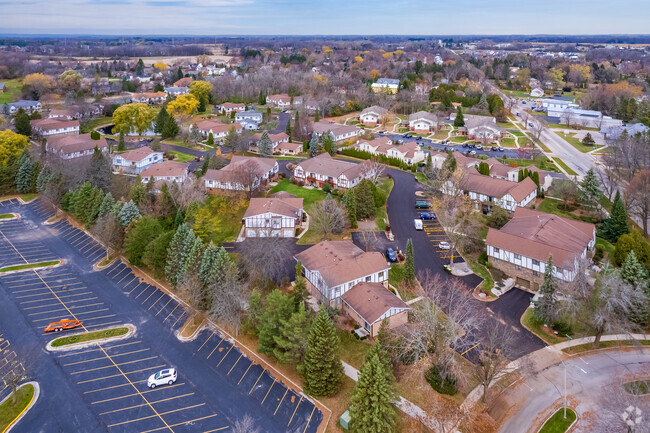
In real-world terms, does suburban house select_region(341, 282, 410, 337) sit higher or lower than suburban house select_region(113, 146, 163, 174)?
lower

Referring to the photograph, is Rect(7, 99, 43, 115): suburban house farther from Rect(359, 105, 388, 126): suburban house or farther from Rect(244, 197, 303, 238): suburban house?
Rect(244, 197, 303, 238): suburban house

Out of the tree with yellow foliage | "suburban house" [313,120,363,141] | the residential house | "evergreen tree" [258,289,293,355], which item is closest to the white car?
"evergreen tree" [258,289,293,355]

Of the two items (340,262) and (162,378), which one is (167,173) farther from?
(162,378)

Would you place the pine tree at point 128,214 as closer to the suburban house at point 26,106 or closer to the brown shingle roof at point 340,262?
the brown shingle roof at point 340,262

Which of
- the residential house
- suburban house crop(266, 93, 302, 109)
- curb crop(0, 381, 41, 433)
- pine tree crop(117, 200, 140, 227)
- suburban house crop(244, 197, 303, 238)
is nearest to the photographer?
curb crop(0, 381, 41, 433)

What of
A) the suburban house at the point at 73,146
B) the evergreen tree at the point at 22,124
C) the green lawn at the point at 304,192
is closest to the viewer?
the green lawn at the point at 304,192

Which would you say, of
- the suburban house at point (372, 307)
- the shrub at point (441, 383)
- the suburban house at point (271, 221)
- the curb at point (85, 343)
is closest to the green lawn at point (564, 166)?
the suburban house at point (271, 221)
